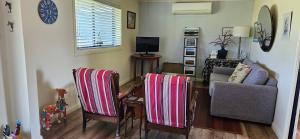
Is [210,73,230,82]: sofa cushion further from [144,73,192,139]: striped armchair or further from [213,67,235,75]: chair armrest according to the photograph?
[144,73,192,139]: striped armchair

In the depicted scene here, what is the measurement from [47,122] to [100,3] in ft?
7.79

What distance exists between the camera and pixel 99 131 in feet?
9.09

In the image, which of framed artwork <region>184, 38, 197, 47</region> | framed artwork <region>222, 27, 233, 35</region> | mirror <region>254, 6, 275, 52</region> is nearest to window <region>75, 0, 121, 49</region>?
framed artwork <region>184, 38, 197, 47</region>

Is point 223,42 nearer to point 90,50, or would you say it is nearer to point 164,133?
point 90,50

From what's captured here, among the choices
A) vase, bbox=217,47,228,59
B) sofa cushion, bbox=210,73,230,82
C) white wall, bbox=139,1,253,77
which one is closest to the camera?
sofa cushion, bbox=210,73,230,82

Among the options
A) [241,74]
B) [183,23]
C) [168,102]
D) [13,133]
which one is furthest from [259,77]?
[13,133]

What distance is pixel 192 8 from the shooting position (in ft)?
17.5

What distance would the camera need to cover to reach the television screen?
5410 millimetres

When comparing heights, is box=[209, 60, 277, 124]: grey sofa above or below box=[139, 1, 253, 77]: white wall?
below

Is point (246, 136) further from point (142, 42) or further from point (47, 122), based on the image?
point (142, 42)

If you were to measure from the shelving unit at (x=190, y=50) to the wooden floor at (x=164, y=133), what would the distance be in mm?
2645

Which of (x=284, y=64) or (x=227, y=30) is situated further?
(x=227, y=30)

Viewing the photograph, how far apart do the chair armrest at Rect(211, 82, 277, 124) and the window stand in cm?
231

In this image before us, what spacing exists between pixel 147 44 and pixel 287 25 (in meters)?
3.29
